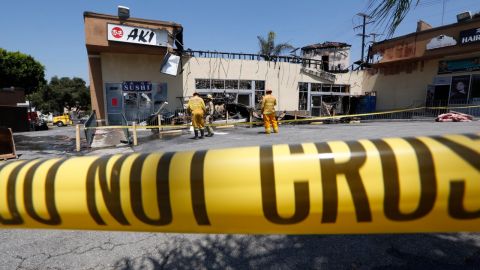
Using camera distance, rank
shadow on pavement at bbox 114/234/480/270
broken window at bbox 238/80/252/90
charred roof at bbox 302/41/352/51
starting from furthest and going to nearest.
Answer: charred roof at bbox 302/41/352/51 → broken window at bbox 238/80/252/90 → shadow on pavement at bbox 114/234/480/270

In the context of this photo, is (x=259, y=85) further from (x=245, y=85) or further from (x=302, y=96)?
(x=302, y=96)

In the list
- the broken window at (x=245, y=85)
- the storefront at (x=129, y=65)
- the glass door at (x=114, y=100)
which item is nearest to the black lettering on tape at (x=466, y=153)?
the storefront at (x=129, y=65)

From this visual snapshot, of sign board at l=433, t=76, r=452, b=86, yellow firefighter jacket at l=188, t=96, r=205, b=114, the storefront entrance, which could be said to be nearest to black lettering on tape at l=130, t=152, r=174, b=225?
yellow firefighter jacket at l=188, t=96, r=205, b=114

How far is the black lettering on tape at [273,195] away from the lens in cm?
100

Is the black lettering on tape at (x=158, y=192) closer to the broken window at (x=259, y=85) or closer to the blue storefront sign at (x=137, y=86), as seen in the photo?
the blue storefront sign at (x=137, y=86)

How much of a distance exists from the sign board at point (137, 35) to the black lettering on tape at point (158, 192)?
52.4 ft

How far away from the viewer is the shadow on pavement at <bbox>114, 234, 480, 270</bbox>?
2.36 meters

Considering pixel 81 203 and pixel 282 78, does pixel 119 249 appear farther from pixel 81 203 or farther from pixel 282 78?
pixel 282 78

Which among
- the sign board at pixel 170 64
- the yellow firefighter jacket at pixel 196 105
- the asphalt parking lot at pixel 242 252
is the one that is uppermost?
the sign board at pixel 170 64

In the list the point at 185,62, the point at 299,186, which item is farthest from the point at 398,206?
the point at 185,62

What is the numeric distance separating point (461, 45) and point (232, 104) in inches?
544

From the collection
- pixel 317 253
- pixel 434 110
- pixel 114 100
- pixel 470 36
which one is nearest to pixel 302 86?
pixel 434 110

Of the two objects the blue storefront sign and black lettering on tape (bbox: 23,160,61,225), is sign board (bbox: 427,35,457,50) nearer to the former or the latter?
the blue storefront sign

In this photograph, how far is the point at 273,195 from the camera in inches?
39.9
